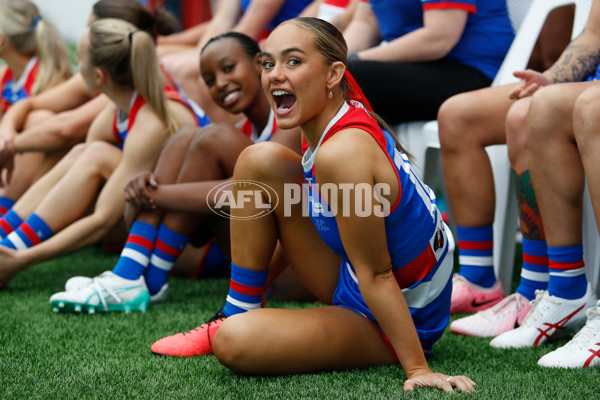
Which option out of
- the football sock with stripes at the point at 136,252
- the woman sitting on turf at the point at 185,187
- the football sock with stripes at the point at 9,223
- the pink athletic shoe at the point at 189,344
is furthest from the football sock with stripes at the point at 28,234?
the pink athletic shoe at the point at 189,344

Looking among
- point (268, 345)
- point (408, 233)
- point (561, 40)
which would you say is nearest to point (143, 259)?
point (268, 345)

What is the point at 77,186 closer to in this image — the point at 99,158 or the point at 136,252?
the point at 99,158

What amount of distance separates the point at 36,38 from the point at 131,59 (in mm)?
1293

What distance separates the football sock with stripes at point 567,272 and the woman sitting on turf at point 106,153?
4.68ft

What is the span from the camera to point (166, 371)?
66.5 inches

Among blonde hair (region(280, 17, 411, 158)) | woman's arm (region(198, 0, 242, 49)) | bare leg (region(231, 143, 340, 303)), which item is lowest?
woman's arm (region(198, 0, 242, 49))

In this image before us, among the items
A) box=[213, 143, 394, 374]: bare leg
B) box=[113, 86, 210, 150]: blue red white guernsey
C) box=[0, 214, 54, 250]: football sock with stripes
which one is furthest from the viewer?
box=[113, 86, 210, 150]: blue red white guernsey

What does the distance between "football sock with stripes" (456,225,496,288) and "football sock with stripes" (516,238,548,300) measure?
0.15 meters

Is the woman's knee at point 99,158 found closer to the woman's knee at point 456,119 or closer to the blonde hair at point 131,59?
the blonde hair at point 131,59

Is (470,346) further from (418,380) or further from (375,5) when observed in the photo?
(375,5)

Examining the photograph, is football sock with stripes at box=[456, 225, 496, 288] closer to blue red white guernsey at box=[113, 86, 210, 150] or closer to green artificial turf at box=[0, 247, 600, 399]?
green artificial turf at box=[0, 247, 600, 399]

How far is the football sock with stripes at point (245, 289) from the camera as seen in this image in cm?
179

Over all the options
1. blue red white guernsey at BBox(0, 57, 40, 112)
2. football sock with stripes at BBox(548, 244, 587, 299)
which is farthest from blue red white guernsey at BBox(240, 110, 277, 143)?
blue red white guernsey at BBox(0, 57, 40, 112)

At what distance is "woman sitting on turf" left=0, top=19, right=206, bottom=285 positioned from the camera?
2592mm
